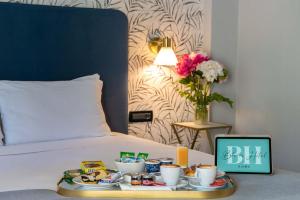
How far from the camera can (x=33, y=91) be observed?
2986 mm

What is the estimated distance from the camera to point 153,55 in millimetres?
3914

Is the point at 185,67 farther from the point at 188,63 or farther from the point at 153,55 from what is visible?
the point at 153,55

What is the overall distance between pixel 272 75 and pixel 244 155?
2.01m

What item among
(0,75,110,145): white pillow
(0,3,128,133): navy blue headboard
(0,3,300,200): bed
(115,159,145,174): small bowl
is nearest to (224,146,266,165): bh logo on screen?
(0,3,300,200): bed

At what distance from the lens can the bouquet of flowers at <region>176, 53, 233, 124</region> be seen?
3887mm

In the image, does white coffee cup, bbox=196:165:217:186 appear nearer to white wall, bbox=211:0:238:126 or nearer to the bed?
the bed

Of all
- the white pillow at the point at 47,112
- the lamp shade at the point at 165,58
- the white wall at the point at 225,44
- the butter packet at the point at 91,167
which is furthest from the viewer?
the white wall at the point at 225,44

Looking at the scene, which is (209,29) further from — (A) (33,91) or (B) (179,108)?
(A) (33,91)

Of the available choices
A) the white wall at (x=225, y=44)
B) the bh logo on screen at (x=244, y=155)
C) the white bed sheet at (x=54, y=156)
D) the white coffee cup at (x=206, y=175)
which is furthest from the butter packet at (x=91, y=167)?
the white wall at (x=225, y=44)

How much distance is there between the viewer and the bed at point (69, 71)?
2.08 m

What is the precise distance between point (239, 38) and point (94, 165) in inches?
104

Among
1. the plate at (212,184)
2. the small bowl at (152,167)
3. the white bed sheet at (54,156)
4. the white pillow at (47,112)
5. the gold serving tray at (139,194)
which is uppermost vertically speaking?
the white pillow at (47,112)

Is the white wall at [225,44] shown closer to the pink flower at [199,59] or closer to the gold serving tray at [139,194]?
the pink flower at [199,59]

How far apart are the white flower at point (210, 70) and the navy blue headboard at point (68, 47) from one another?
24.9 inches
